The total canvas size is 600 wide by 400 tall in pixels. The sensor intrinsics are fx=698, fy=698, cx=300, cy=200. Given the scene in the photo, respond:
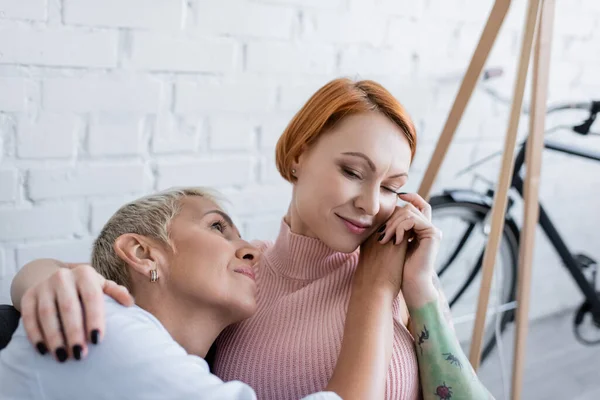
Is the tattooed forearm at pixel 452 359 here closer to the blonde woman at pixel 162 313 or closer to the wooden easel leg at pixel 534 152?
the blonde woman at pixel 162 313

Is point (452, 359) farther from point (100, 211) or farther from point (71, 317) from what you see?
point (100, 211)

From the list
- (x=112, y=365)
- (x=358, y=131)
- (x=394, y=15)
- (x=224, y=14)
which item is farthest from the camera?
(x=394, y=15)

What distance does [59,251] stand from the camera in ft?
4.80

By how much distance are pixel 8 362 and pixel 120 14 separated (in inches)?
33.0

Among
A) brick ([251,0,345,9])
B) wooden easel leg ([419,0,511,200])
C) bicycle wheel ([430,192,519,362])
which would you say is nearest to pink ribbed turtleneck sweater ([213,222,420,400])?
wooden easel leg ([419,0,511,200])

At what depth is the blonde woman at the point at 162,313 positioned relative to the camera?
76 centimetres

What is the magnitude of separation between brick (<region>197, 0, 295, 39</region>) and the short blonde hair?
0.62 meters

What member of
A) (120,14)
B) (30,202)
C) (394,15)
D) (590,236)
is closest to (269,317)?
(30,202)

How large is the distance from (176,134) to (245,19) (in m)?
0.31

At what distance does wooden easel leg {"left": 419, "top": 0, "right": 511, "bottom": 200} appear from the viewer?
4.45 feet

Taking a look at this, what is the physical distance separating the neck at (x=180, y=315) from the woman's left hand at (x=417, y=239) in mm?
295

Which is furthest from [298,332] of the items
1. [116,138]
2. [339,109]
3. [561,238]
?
[561,238]

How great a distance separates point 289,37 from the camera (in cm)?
168

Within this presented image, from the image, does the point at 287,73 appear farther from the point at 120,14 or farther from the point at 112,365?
the point at 112,365
